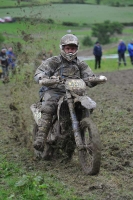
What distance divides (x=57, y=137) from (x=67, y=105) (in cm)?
56

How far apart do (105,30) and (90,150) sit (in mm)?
46166

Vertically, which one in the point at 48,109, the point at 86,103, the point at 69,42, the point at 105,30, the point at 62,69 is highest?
the point at 105,30

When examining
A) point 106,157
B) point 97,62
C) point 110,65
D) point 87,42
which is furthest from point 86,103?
point 87,42

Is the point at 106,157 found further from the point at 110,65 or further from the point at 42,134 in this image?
the point at 110,65

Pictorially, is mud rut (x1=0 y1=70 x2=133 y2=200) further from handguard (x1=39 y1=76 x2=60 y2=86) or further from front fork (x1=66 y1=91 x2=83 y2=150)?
handguard (x1=39 y1=76 x2=60 y2=86)

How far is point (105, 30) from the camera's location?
53281mm

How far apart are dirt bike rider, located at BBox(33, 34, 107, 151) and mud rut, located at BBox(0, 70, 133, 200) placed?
2.28 feet

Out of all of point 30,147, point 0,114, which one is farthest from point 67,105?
point 0,114

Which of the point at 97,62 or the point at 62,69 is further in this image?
the point at 97,62

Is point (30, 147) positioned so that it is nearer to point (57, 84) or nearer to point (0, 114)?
point (57, 84)

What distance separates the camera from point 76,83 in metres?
8.41

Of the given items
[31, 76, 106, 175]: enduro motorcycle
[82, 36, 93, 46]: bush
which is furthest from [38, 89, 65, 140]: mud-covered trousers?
[82, 36, 93, 46]: bush

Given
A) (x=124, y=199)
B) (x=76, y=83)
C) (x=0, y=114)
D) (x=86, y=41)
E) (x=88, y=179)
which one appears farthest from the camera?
(x=86, y=41)

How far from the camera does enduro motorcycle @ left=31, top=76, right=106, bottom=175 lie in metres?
7.80
